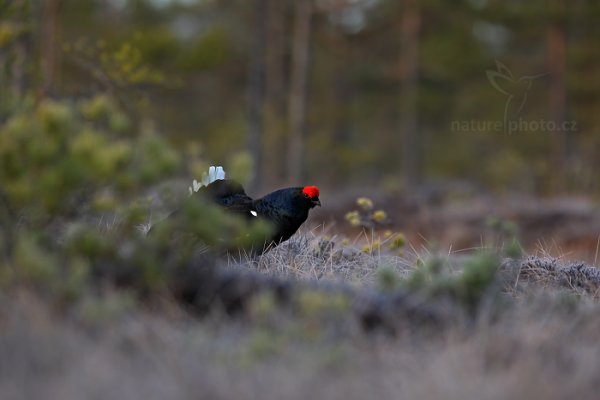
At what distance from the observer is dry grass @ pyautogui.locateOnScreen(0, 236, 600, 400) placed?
2.51m

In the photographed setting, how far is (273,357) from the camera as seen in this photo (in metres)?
2.70

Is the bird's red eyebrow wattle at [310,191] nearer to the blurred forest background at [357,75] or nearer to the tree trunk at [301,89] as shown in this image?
the blurred forest background at [357,75]

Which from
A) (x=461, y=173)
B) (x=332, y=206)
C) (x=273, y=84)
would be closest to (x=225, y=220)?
(x=332, y=206)

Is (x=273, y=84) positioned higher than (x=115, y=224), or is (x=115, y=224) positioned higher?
(x=273, y=84)

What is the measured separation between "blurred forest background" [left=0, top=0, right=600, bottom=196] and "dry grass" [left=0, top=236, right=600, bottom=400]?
30.0ft

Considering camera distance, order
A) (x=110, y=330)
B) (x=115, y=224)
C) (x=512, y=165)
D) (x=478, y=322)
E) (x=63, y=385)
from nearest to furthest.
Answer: (x=63, y=385) < (x=110, y=330) < (x=478, y=322) < (x=115, y=224) < (x=512, y=165)

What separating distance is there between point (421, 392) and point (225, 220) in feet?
3.50

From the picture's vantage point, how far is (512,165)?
50.5 feet

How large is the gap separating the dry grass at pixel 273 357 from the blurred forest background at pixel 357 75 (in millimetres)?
9150

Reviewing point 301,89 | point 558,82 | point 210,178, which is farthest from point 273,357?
point 558,82

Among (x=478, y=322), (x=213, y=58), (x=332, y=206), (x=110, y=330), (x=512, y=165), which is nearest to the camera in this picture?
(x=110, y=330)

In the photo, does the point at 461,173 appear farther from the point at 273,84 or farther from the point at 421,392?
the point at 421,392

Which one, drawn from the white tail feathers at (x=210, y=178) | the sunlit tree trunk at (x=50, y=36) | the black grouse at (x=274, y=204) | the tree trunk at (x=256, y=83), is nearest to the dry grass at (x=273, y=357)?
the black grouse at (x=274, y=204)

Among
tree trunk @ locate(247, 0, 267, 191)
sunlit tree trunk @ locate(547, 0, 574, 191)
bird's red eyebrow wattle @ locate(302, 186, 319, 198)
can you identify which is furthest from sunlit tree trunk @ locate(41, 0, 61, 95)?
sunlit tree trunk @ locate(547, 0, 574, 191)
